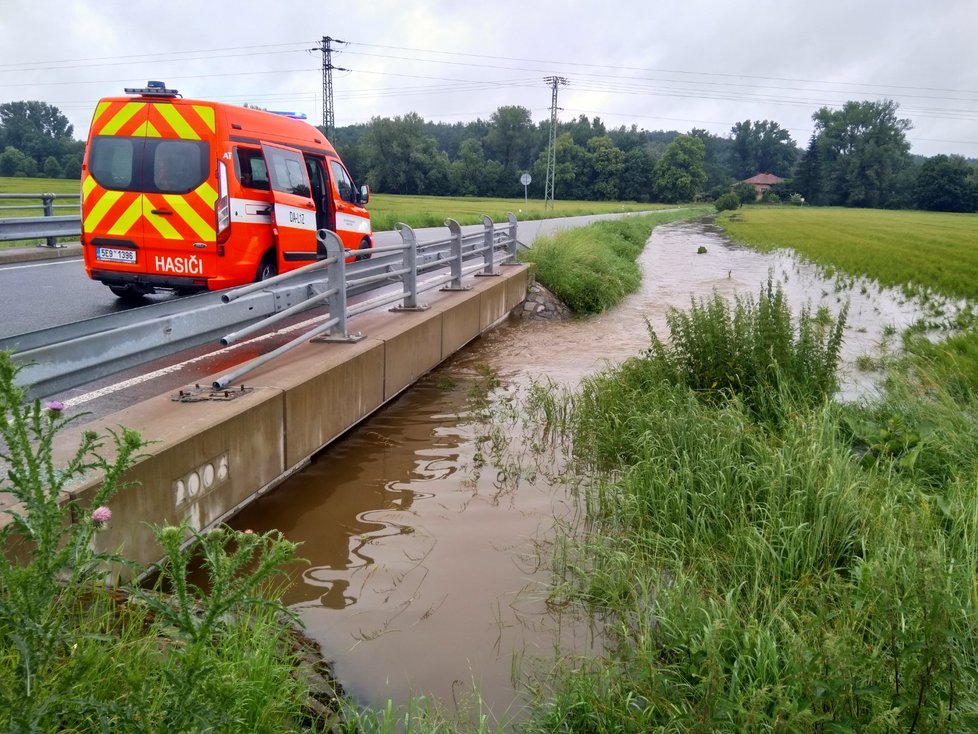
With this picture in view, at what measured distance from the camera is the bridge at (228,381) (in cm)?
384

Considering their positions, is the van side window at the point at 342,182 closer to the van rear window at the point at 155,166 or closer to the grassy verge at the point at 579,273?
the van rear window at the point at 155,166

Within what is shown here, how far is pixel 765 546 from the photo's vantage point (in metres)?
4.18

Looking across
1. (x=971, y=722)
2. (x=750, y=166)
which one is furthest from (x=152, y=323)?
(x=750, y=166)

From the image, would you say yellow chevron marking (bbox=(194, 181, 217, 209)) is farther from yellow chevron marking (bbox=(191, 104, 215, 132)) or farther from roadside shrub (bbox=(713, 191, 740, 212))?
roadside shrub (bbox=(713, 191, 740, 212))

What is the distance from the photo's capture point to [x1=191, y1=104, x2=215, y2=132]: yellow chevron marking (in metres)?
8.64

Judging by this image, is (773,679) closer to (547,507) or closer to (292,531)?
(547,507)

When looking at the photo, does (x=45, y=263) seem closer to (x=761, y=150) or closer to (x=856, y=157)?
(x=856, y=157)

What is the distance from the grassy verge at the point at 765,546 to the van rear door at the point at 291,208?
3.85m

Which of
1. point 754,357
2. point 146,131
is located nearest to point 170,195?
point 146,131

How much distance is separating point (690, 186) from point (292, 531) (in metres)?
123

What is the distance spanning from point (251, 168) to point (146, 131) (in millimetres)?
1107

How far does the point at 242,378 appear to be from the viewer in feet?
18.2

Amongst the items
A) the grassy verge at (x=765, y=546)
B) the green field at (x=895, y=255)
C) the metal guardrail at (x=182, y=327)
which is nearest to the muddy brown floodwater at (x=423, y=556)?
the grassy verge at (x=765, y=546)

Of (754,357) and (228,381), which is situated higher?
(228,381)
